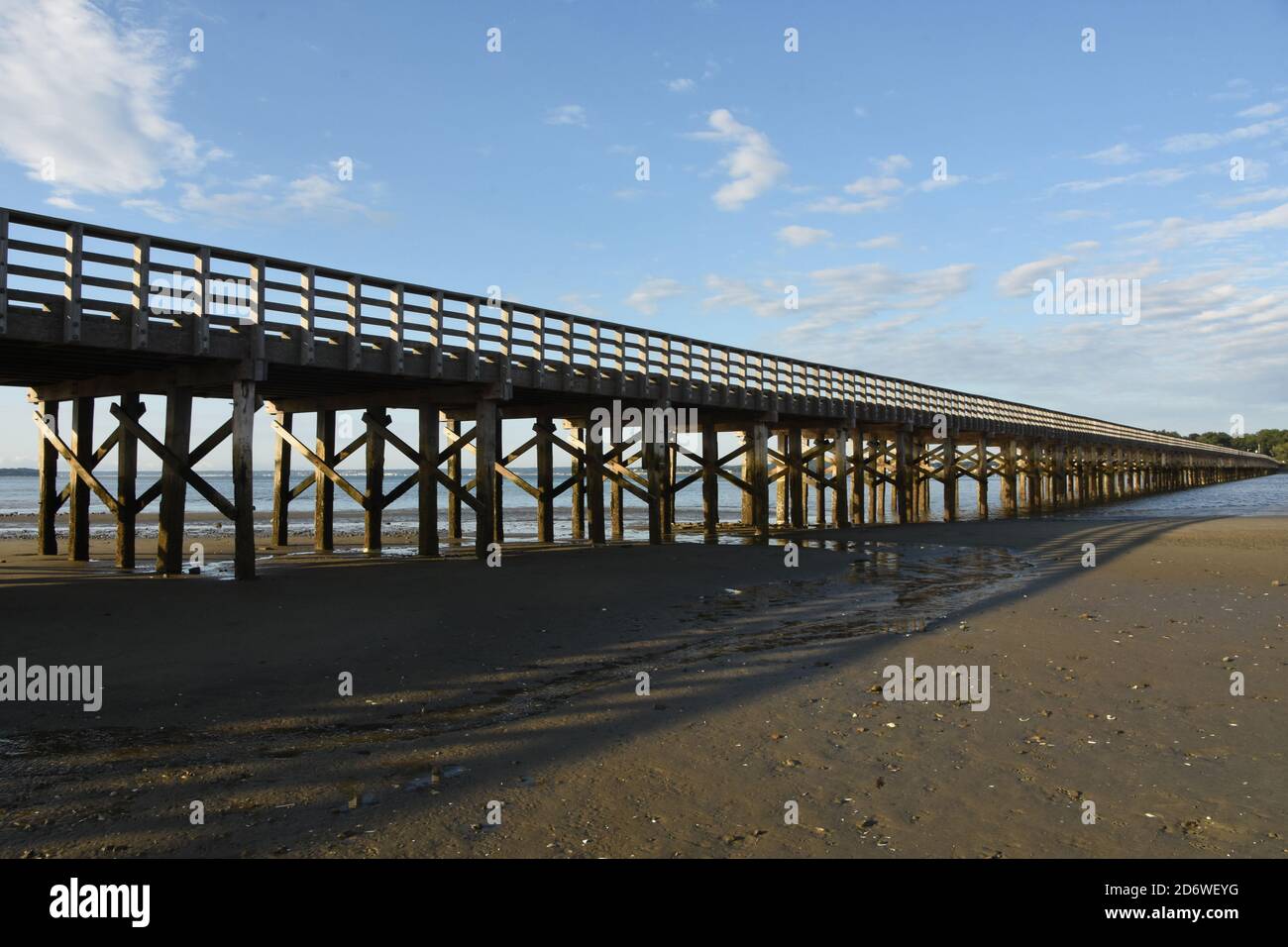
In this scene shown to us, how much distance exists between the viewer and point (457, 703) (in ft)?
20.1

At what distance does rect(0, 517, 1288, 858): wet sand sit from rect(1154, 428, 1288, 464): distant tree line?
648 feet

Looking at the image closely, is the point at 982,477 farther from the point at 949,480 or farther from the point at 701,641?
the point at 701,641

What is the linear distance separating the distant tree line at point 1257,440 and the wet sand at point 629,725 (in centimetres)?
19764

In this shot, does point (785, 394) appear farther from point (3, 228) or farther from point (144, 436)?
point (3, 228)

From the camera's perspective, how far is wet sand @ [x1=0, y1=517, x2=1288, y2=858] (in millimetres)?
3889

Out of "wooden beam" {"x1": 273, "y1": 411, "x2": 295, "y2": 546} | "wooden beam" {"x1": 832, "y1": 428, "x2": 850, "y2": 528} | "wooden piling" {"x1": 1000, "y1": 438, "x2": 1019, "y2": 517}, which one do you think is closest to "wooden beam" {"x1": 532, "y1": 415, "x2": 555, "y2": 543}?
"wooden beam" {"x1": 273, "y1": 411, "x2": 295, "y2": 546}

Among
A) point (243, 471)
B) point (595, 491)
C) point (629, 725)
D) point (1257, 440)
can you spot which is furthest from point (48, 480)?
point (1257, 440)

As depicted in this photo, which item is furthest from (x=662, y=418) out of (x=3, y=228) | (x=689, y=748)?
(x=689, y=748)

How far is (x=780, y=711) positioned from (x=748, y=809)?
179 centimetres

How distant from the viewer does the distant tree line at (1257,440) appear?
563 ft

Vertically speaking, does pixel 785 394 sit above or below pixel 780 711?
above

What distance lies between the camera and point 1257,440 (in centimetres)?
18625

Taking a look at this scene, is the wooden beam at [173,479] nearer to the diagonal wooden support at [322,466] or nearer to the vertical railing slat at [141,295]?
the vertical railing slat at [141,295]
